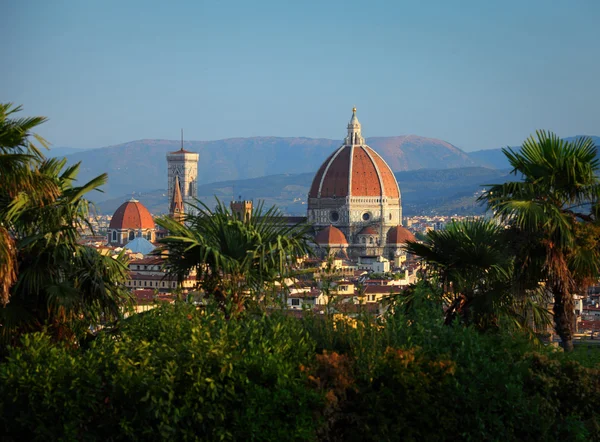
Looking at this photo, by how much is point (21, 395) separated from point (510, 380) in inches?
165

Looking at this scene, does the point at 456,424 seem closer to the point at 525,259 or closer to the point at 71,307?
the point at 525,259

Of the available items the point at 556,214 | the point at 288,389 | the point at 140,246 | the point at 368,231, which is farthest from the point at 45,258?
the point at 140,246

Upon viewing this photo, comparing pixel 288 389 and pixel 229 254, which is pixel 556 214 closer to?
pixel 229 254

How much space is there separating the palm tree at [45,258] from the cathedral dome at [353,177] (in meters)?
107

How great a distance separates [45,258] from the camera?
11.9m

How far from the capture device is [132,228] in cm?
13138

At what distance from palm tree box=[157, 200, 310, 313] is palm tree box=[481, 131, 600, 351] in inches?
94.0

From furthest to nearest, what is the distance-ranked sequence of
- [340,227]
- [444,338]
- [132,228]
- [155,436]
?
[132,228], [340,227], [444,338], [155,436]

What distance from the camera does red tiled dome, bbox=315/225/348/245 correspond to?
106875 mm

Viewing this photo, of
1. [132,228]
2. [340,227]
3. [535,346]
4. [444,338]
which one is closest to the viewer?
[444,338]

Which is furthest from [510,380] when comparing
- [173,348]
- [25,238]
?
[25,238]

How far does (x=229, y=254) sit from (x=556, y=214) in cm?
344

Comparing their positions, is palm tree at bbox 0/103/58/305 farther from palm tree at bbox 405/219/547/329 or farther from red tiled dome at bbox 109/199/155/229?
red tiled dome at bbox 109/199/155/229

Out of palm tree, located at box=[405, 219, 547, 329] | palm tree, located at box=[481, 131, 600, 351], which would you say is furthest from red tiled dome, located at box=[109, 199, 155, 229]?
palm tree, located at box=[481, 131, 600, 351]
